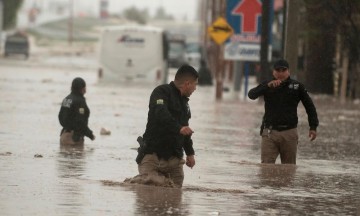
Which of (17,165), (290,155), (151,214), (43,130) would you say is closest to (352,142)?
(43,130)

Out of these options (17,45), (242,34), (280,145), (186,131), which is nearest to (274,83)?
(280,145)

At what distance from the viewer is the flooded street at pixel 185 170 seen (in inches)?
491

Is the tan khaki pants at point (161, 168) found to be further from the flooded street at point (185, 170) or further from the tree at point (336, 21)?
the tree at point (336, 21)

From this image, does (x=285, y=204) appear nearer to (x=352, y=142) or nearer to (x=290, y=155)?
(x=290, y=155)

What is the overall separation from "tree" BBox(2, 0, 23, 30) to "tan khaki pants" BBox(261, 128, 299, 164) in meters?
104

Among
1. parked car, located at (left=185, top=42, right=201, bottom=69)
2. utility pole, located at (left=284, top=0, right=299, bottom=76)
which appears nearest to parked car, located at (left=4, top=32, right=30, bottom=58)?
parked car, located at (left=185, top=42, right=201, bottom=69)

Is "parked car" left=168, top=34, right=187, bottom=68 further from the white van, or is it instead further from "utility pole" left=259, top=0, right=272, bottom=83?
"utility pole" left=259, top=0, right=272, bottom=83

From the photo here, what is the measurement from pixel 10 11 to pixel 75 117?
4056 inches

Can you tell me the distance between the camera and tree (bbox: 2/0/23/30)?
12081cm

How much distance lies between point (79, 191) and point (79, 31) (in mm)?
167341

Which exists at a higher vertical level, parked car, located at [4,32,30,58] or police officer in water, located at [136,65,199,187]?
police officer in water, located at [136,65,199,187]

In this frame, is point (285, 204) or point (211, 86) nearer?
point (285, 204)

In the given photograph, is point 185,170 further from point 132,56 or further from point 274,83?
point 132,56

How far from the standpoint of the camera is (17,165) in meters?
16.6
